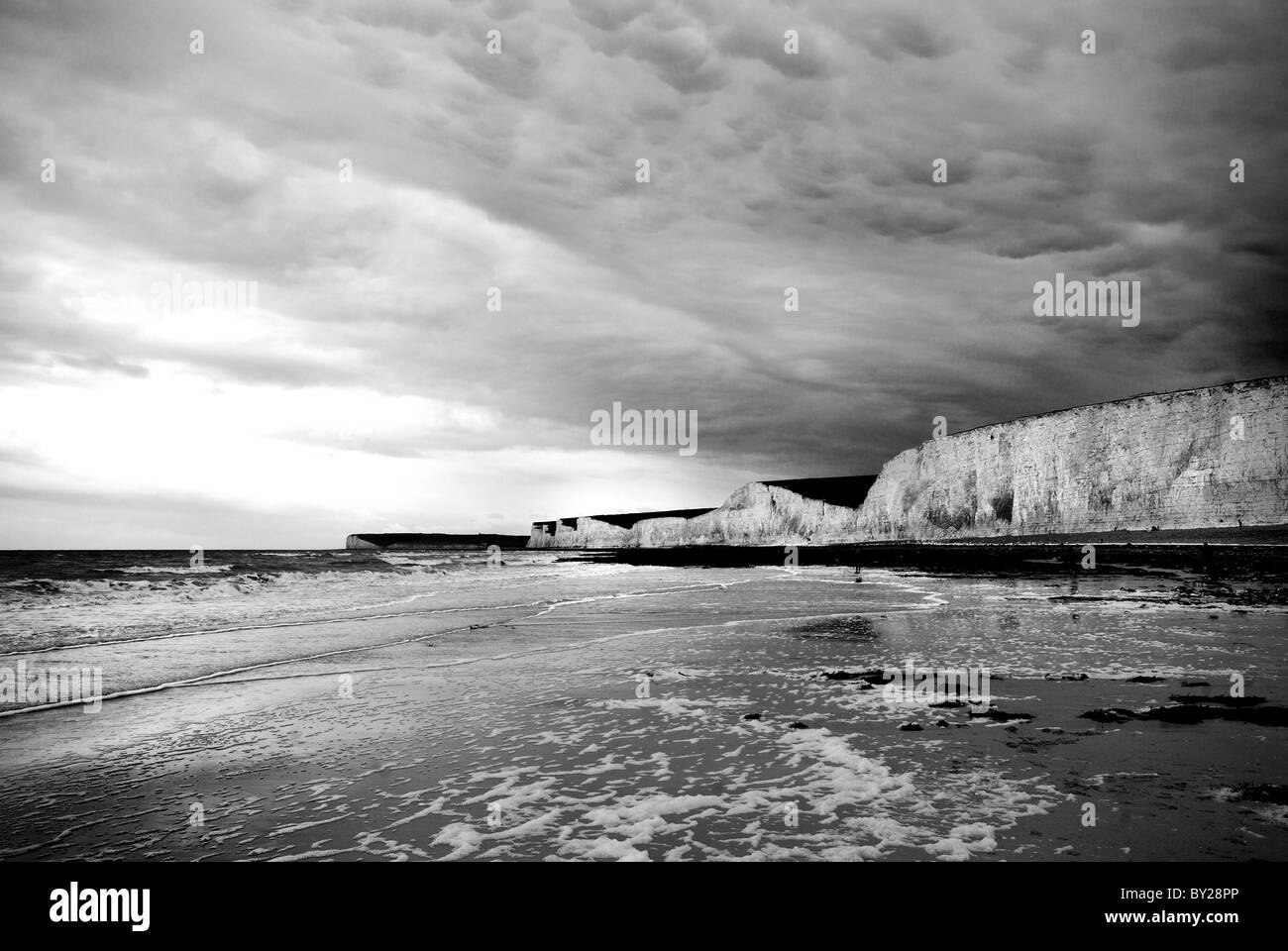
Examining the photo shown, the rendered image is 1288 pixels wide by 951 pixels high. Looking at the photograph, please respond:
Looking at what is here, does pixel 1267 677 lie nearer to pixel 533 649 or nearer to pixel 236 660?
pixel 533 649

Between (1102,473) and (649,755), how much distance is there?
223ft

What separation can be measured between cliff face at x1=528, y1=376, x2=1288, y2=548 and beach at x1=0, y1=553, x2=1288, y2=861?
51.9 m

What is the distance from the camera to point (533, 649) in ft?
34.1

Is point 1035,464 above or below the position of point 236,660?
above

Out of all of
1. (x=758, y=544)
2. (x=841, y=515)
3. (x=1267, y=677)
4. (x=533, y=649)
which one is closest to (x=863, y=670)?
(x=1267, y=677)

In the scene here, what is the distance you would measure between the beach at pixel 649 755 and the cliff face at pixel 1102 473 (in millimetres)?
51920

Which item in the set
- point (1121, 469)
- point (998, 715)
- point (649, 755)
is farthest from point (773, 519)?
point (649, 755)

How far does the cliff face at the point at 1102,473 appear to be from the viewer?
48.2 metres

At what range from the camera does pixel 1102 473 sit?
5853 centimetres

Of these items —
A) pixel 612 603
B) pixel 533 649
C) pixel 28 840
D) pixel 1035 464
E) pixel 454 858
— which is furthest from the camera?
pixel 1035 464

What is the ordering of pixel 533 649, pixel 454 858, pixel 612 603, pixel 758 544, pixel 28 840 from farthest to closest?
pixel 758 544 → pixel 612 603 → pixel 533 649 → pixel 28 840 → pixel 454 858

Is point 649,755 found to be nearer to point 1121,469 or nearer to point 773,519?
point 1121,469
